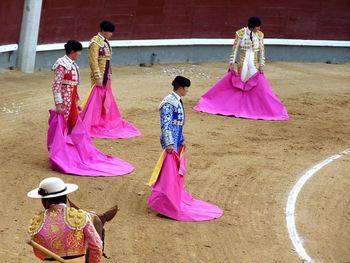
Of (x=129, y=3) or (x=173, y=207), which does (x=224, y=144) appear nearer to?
(x=173, y=207)

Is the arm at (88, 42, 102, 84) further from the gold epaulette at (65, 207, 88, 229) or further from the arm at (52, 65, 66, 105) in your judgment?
the gold epaulette at (65, 207, 88, 229)

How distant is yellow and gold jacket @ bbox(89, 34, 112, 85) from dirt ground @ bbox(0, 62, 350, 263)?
0.84 meters

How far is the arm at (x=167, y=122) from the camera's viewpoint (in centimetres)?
841

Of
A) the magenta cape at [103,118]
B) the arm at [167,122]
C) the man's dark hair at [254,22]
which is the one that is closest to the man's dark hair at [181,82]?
the arm at [167,122]

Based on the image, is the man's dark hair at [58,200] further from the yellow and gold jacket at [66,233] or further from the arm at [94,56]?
the arm at [94,56]

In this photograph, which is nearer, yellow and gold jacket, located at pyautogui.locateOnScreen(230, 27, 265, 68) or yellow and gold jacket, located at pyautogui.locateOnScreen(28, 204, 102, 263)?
yellow and gold jacket, located at pyautogui.locateOnScreen(28, 204, 102, 263)

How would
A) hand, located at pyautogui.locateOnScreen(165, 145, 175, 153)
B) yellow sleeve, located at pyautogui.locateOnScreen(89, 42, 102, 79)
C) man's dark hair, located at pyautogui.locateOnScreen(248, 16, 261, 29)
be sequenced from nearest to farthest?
hand, located at pyautogui.locateOnScreen(165, 145, 175, 153)
yellow sleeve, located at pyautogui.locateOnScreen(89, 42, 102, 79)
man's dark hair, located at pyautogui.locateOnScreen(248, 16, 261, 29)

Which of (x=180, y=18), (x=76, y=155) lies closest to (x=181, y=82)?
(x=76, y=155)

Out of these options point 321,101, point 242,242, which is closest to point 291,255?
point 242,242

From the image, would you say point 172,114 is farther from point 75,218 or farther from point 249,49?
point 249,49

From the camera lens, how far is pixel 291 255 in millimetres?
7703

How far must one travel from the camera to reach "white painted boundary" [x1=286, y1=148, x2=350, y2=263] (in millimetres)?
7849

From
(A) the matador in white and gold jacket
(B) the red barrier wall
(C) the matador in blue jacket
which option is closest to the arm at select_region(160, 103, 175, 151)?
(C) the matador in blue jacket

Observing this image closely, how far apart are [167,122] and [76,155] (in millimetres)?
1754
